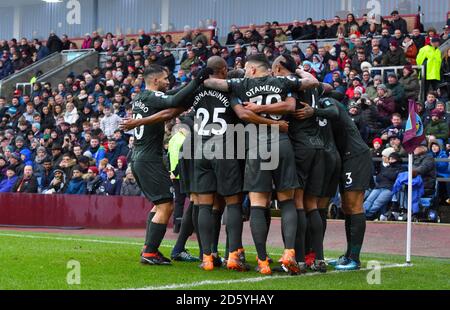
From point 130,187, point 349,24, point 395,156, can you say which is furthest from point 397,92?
point 130,187

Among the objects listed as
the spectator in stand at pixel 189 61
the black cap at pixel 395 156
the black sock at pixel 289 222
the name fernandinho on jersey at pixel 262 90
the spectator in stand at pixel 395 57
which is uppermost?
the spectator in stand at pixel 189 61

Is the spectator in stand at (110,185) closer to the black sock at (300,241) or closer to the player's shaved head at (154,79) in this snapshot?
the player's shaved head at (154,79)

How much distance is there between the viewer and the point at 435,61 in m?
21.1

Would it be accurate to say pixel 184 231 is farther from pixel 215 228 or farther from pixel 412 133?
pixel 412 133

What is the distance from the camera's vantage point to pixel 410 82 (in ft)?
Answer: 68.6

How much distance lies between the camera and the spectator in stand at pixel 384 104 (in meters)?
20.1

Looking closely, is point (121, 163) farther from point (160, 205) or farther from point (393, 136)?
point (160, 205)

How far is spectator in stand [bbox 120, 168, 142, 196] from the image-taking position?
19.2m

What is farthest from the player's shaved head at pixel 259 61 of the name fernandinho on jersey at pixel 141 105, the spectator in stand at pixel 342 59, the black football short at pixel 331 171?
the spectator in stand at pixel 342 59

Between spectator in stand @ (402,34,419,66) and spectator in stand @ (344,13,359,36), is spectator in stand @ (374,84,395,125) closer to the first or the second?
spectator in stand @ (402,34,419,66)

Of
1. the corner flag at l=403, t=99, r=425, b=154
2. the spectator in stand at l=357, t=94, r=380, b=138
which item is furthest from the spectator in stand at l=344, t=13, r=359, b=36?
the corner flag at l=403, t=99, r=425, b=154

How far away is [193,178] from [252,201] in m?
0.92

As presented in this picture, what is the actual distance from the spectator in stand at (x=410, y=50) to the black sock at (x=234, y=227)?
14.1 meters
